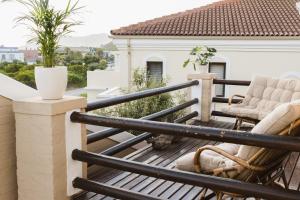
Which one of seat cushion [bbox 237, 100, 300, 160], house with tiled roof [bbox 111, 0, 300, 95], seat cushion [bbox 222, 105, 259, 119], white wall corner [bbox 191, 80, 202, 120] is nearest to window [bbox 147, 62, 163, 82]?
house with tiled roof [bbox 111, 0, 300, 95]

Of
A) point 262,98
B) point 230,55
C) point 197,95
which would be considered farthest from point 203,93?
point 230,55

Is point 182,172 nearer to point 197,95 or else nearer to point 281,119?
point 281,119

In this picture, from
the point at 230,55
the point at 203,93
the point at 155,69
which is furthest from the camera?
the point at 155,69

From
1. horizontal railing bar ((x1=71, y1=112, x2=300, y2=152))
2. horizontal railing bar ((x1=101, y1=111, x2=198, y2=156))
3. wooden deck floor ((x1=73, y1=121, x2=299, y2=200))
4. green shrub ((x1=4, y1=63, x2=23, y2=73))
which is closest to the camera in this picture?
horizontal railing bar ((x1=71, y1=112, x2=300, y2=152))

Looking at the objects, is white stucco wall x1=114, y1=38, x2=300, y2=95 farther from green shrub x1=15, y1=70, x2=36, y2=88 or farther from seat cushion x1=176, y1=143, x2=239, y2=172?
seat cushion x1=176, y1=143, x2=239, y2=172

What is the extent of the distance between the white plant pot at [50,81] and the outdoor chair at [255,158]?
1000 mm

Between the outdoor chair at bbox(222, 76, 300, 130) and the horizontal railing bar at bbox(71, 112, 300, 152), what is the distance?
286 centimetres

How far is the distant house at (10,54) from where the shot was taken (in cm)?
322

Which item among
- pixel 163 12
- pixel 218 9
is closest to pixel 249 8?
pixel 218 9

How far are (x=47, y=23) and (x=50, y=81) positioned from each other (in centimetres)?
39

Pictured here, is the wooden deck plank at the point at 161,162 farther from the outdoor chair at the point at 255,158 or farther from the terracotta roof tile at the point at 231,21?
the terracotta roof tile at the point at 231,21

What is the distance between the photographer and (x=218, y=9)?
15.8 metres

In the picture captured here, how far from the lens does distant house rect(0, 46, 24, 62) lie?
3.22 metres

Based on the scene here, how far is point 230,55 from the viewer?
45.6ft
